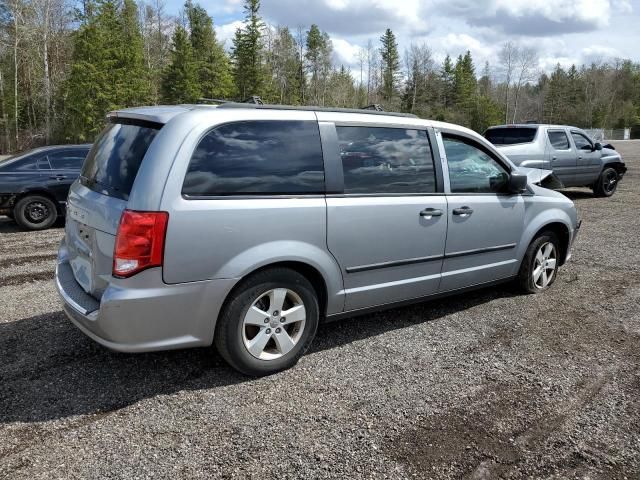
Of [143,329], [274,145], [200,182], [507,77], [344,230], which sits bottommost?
[143,329]

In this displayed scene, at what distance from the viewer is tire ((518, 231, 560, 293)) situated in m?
5.23

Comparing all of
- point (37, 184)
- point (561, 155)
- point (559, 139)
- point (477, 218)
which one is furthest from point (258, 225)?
point (559, 139)

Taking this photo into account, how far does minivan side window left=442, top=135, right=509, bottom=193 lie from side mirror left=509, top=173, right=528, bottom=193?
2.4 inches

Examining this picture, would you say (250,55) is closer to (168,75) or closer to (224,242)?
(168,75)

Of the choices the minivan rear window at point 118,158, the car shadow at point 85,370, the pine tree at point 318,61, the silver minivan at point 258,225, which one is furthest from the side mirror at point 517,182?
the pine tree at point 318,61

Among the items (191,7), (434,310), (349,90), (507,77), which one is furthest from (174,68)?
(507,77)

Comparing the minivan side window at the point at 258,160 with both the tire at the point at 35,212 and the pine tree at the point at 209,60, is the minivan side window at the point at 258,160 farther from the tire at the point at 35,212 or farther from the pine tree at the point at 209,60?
the pine tree at the point at 209,60

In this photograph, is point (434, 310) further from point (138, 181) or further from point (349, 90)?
point (349, 90)

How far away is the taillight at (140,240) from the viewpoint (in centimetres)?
299

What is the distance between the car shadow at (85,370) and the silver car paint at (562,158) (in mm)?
8207

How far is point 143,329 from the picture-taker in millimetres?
3092

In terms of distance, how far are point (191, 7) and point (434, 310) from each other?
64936 millimetres

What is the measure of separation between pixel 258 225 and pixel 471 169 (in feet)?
7.43

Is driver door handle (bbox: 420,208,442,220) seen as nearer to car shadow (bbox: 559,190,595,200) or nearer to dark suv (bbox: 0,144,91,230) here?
dark suv (bbox: 0,144,91,230)
